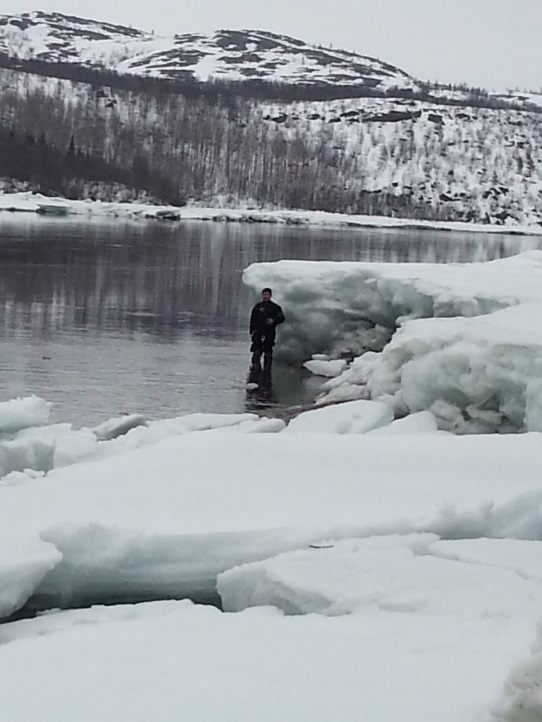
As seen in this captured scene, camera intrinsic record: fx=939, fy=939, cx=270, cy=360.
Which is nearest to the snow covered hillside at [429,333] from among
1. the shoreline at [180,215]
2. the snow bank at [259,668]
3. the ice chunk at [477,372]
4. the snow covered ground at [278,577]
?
the ice chunk at [477,372]

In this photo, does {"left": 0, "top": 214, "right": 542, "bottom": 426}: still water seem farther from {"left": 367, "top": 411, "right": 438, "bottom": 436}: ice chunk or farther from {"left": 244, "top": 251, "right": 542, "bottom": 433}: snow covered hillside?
{"left": 367, "top": 411, "right": 438, "bottom": 436}: ice chunk

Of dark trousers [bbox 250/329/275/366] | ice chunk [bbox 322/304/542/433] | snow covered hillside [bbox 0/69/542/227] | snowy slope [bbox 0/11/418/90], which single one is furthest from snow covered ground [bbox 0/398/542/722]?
snowy slope [bbox 0/11/418/90]

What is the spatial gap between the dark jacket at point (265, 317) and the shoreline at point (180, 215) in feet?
163

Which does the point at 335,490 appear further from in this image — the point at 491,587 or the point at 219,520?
the point at 491,587

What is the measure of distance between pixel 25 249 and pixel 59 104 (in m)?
82.1

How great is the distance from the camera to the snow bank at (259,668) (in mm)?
3143

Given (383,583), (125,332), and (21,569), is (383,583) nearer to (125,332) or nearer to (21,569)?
(21,569)

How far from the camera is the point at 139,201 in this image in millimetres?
85250

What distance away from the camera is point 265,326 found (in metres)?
14.5

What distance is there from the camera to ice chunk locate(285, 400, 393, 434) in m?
9.09

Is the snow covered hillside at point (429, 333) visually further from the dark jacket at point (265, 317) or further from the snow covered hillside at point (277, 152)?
the snow covered hillside at point (277, 152)

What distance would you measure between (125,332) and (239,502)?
11.5 meters

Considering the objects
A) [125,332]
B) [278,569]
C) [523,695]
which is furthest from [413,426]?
[125,332]

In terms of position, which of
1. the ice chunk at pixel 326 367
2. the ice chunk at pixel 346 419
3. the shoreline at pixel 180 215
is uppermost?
the shoreline at pixel 180 215
